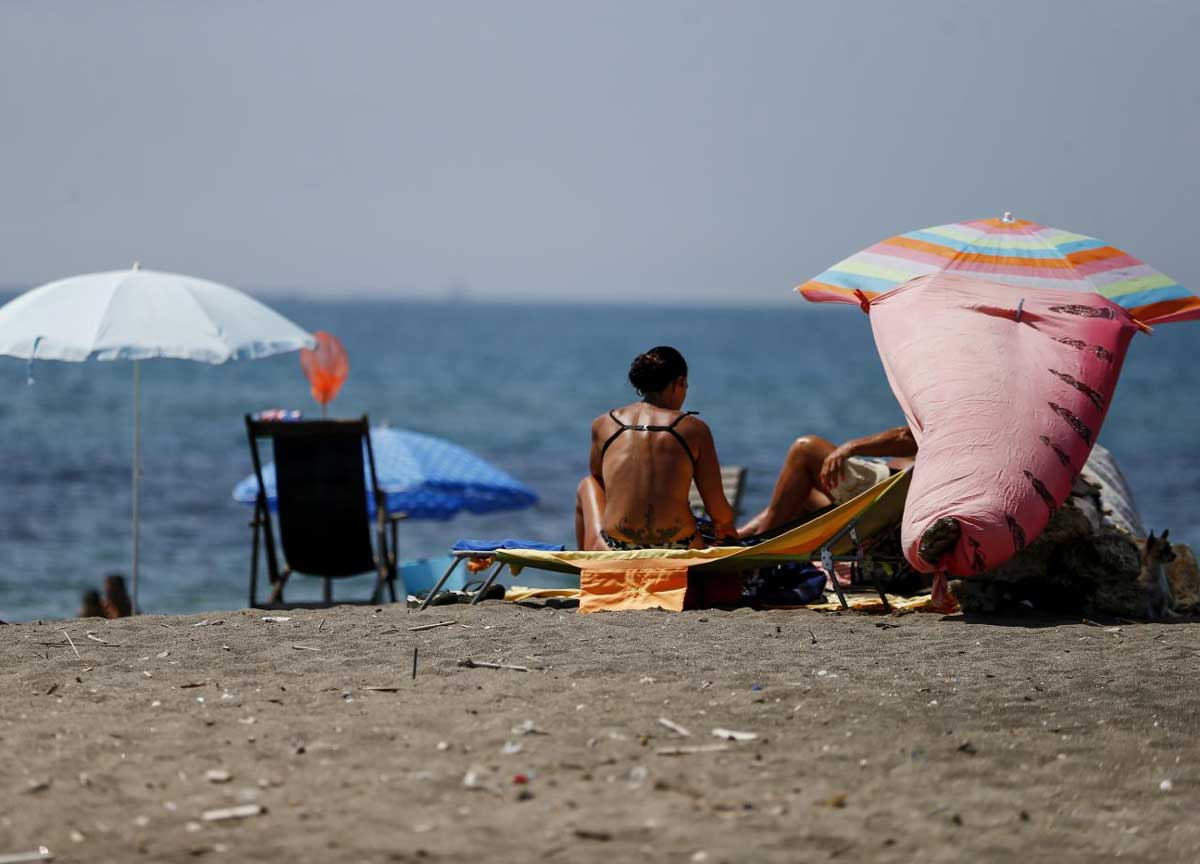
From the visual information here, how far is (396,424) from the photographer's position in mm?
34469

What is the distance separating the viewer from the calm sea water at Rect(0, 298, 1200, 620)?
14.6 metres

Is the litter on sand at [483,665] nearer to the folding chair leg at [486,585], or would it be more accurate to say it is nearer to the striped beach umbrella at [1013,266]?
the folding chair leg at [486,585]

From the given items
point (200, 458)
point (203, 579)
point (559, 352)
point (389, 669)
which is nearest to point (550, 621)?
point (389, 669)

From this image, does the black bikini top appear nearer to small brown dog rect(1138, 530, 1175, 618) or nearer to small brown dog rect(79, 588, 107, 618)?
small brown dog rect(1138, 530, 1175, 618)

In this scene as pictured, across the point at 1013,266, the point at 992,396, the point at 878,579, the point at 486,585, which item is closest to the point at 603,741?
the point at 486,585

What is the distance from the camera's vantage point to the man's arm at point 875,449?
6.06m

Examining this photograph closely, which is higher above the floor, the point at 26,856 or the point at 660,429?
the point at 660,429

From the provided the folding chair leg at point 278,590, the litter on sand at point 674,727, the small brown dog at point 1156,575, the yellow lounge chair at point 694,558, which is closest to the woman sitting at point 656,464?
the yellow lounge chair at point 694,558

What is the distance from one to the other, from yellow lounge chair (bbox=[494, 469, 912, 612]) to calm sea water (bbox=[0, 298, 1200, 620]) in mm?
7426

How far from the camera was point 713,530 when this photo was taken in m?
6.32

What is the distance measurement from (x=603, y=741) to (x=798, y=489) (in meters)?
2.88

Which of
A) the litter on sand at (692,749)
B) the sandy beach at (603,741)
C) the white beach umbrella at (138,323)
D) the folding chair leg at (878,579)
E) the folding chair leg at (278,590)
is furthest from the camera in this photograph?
the folding chair leg at (278,590)

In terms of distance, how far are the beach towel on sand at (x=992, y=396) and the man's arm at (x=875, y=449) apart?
0.18 metres

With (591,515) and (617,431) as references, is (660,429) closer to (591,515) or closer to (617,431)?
(617,431)
